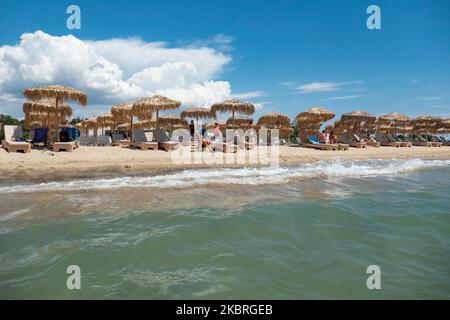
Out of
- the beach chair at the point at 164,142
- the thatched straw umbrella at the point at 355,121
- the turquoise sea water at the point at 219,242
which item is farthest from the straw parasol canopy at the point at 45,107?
the thatched straw umbrella at the point at 355,121

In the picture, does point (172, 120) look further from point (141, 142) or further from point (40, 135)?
point (40, 135)

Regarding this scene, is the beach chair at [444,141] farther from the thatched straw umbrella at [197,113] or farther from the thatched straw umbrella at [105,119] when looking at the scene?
the thatched straw umbrella at [105,119]

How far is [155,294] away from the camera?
2639mm

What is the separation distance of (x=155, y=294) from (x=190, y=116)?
20.3 meters

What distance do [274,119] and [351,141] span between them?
5.82 metres

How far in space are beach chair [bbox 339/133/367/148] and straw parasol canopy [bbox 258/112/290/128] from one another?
4.26 meters

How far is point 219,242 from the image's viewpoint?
151 inches

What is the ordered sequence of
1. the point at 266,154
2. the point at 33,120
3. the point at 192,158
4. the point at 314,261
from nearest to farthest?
the point at 314,261
the point at 192,158
the point at 266,154
the point at 33,120

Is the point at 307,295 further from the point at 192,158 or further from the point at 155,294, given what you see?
the point at 192,158

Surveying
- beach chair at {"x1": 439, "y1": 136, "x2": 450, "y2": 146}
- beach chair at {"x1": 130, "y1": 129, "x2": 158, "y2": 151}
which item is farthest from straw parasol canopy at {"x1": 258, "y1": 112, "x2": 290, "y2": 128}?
beach chair at {"x1": 439, "y1": 136, "x2": 450, "y2": 146}

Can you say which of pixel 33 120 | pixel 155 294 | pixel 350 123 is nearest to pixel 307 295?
pixel 155 294

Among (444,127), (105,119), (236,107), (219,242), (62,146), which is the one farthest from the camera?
(444,127)

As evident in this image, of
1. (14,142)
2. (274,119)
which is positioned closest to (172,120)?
(274,119)

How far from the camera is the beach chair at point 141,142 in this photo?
1417 cm
